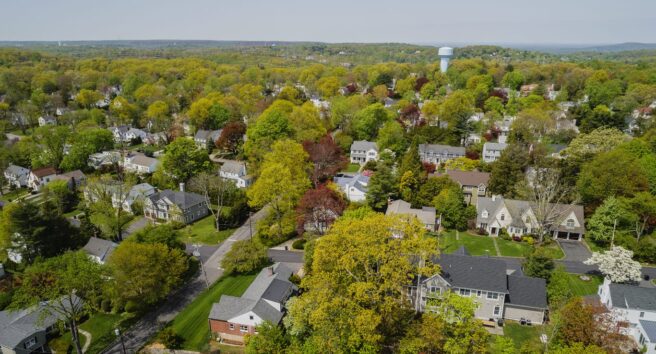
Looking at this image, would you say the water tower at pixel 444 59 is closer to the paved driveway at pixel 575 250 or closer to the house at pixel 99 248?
the paved driveway at pixel 575 250

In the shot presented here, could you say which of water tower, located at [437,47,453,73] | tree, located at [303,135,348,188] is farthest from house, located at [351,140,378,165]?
water tower, located at [437,47,453,73]

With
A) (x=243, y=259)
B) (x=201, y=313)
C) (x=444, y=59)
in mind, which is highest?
(x=444, y=59)

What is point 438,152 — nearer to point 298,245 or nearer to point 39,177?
point 298,245

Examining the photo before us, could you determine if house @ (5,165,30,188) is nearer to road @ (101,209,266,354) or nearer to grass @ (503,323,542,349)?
road @ (101,209,266,354)

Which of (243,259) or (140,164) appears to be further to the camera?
(140,164)

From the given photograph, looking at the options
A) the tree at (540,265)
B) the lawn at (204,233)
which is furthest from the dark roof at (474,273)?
the lawn at (204,233)

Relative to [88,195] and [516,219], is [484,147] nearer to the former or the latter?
[516,219]

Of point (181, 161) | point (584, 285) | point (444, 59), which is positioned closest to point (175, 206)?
point (181, 161)
